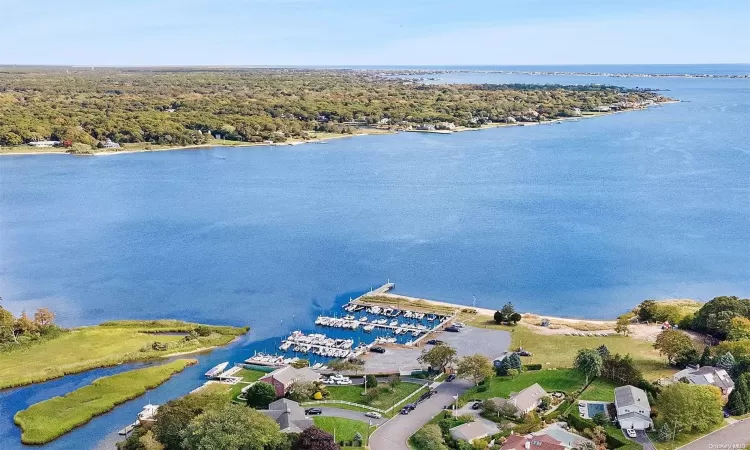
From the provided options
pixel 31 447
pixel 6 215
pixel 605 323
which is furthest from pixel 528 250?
pixel 6 215

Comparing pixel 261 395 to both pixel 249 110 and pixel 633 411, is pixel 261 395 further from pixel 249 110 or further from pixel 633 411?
Answer: pixel 249 110

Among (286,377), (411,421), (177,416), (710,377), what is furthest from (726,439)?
(177,416)

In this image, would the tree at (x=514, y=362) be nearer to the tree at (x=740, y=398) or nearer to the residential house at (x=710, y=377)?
the residential house at (x=710, y=377)

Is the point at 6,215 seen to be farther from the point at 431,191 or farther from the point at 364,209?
the point at 431,191

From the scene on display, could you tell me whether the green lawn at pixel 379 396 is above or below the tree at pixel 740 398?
below

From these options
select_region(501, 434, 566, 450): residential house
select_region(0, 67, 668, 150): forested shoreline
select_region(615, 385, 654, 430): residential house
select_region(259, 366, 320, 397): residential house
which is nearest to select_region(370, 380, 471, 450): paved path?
select_region(501, 434, 566, 450): residential house

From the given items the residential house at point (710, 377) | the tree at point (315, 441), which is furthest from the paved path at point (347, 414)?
the residential house at point (710, 377)
